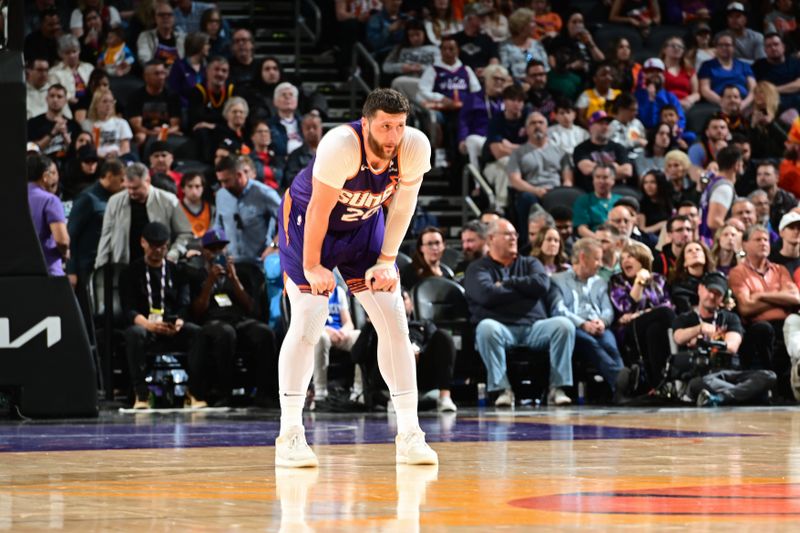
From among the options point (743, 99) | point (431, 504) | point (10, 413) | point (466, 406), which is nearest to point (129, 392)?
point (10, 413)

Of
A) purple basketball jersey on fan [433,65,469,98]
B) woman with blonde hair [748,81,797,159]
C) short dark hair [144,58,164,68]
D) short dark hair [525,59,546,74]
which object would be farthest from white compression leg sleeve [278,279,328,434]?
woman with blonde hair [748,81,797,159]

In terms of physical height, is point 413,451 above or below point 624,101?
below

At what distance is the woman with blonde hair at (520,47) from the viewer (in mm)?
16516

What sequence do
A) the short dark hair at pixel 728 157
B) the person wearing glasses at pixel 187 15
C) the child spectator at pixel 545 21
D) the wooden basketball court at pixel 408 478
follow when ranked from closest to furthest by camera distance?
the wooden basketball court at pixel 408 478, the short dark hair at pixel 728 157, the person wearing glasses at pixel 187 15, the child spectator at pixel 545 21

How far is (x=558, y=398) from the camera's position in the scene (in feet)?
38.9

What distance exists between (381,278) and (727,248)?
7.11m

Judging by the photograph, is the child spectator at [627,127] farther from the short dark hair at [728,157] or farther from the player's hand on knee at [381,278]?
the player's hand on knee at [381,278]

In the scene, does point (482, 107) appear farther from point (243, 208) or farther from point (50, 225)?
point (50, 225)

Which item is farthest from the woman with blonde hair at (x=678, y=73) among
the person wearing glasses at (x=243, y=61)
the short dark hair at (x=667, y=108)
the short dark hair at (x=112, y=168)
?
the short dark hair at (x=112, y=168)

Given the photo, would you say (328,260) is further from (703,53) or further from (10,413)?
(703,53)

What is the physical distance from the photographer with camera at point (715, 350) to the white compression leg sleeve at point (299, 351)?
234 inches

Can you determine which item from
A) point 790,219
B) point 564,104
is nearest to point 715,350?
point 790,219

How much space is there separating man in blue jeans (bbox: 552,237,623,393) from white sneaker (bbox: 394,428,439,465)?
622 centimetres

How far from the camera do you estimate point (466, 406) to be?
12.0 meters
